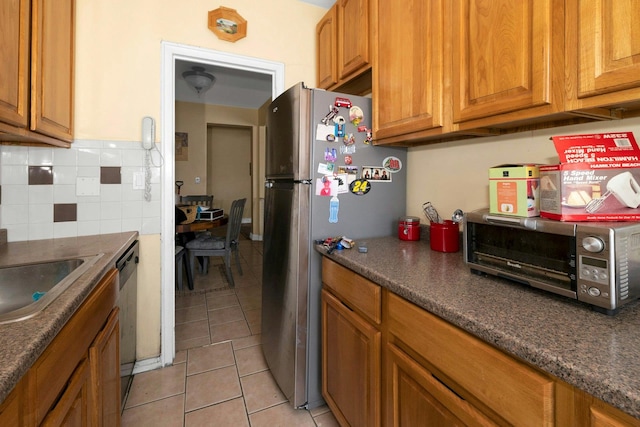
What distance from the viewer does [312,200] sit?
4.79 feet

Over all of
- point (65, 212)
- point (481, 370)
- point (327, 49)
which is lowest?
point (481, 370)

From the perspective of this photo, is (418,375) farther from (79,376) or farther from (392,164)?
(392,164)

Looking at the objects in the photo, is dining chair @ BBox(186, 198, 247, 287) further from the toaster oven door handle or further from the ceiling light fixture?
the toaster oven door handle

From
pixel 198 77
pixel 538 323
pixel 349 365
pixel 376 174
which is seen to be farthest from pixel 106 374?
pixel 198 77

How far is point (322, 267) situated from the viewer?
148 cm

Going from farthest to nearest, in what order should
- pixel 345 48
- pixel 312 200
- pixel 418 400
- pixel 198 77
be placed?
pixel 198 77 < pixel 345 48 < pixel 312 200 < pixel 418 400

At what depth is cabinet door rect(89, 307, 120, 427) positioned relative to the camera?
938 millimetres

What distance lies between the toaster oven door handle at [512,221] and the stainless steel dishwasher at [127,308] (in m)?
1.57

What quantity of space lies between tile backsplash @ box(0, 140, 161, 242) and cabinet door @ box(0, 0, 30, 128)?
54 cm

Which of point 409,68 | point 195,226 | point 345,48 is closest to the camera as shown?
point 409,68

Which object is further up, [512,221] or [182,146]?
[182,146]

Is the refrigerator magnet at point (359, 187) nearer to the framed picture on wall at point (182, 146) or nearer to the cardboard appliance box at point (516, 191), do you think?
the cardboard appliance box at point (516, 191)

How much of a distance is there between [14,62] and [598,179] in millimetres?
2062

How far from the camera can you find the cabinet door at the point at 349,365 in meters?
1.09
